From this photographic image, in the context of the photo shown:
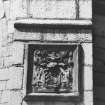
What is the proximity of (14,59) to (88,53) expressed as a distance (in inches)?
37.4

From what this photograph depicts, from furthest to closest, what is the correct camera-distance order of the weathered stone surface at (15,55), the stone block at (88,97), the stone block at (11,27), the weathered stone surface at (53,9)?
the stone block at (11,27)
the weathered stone surface at (53,9)
the weathered stone surface at (15,55)
the stone block at (88,97)

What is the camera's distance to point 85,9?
4320 mm

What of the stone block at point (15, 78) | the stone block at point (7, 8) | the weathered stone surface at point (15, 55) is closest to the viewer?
the stone block at point (15, 78)

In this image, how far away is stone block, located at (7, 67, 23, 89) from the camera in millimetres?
4051

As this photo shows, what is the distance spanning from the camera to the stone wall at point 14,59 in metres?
4.01

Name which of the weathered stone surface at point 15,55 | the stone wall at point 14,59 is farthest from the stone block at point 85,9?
the weathered stone surface at point 15,55

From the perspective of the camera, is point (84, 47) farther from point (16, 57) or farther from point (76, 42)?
point (16, 57)

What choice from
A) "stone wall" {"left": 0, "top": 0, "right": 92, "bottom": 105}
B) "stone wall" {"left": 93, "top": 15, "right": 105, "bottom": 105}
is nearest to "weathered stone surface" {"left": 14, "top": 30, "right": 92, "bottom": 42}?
"stone wall" {"left": 0, "top": 0, "right": 92, "bottom": 105}

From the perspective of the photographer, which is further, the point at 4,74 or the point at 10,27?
the point at 10,27

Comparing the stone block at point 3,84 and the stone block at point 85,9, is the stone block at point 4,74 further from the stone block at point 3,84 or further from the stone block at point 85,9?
the stone block at point 85,9

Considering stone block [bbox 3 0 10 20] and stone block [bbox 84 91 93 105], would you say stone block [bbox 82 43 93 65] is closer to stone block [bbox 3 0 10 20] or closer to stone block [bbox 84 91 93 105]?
stone block [bbox 84 91 93 105]

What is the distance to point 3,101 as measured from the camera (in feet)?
13.5

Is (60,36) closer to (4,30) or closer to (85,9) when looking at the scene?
(85,9)

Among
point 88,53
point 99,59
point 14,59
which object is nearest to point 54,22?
point 88,53
